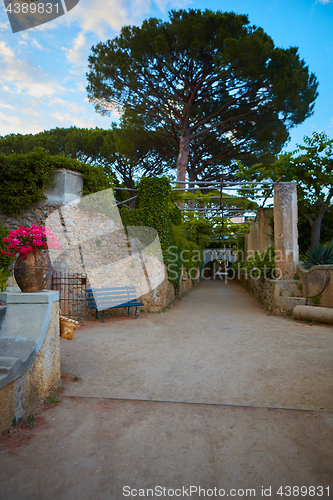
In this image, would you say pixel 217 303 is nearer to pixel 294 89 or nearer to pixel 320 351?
pixel 320 351

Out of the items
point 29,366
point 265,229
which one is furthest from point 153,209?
point 29,366

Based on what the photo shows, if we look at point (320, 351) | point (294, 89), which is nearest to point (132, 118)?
point (294, 89)

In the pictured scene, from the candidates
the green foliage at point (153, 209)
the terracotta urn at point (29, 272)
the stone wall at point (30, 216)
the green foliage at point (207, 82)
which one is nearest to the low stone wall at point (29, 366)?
the terracotta urn at point (29, 272)

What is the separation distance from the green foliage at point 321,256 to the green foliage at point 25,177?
6465mm

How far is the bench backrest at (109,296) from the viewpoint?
21.6 ft

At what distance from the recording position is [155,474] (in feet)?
5.85

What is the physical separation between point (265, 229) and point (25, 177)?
8041mm

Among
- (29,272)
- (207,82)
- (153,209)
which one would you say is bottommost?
(29,272)

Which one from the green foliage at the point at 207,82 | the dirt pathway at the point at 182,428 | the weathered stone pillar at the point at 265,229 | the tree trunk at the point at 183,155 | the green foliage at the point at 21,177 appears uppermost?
the green foliage at the point at 207,82

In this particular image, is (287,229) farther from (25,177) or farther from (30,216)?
(25,177)

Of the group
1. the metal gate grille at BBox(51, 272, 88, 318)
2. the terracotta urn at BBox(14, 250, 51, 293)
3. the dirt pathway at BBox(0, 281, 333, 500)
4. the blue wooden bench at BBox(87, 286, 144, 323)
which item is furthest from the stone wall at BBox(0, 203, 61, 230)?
the terracotta urn at BBox(14, 250, 51, 293)

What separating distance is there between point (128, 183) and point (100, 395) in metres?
14.4

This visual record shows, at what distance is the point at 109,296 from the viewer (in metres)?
6.86

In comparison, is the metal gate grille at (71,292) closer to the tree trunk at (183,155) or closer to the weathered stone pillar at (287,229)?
the weathered stone pillar at (287,229)
